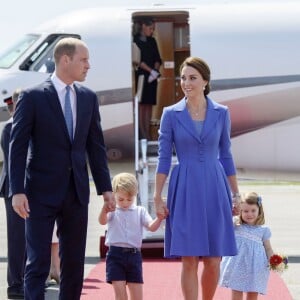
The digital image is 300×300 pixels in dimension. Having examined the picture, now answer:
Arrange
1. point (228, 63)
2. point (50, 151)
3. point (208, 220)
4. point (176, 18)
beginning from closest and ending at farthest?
point (50, 151) < point (208, 220) < point (228, 63) < point (176, 18)

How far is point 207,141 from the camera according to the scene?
24.0ft

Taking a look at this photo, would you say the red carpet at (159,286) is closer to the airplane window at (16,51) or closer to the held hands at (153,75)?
the held hands at (153,75)

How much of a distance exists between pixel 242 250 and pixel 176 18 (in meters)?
6.58

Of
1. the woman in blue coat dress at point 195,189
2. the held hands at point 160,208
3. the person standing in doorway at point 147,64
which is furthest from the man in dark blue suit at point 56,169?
the person standing in doorway at point 147,64

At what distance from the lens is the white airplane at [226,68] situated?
12.6 meters

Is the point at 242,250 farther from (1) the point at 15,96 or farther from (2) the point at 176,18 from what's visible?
(2) the point at 176,18

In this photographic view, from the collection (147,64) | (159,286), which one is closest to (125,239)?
(159,286)

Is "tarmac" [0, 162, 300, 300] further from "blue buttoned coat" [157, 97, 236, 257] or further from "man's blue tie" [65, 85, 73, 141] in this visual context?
"man's blue tie" [65, 85, 73, 141]

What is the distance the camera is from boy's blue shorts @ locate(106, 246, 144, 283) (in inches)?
304

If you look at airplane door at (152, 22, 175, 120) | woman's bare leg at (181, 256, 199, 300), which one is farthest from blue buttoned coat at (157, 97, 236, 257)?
airplane door at (152, 22, 175, 120)

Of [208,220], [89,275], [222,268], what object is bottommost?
[89,275]

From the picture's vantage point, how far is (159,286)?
31.9ft

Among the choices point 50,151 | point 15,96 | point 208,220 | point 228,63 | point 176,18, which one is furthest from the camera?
point 176,18

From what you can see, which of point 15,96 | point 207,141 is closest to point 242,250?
point 207,141
